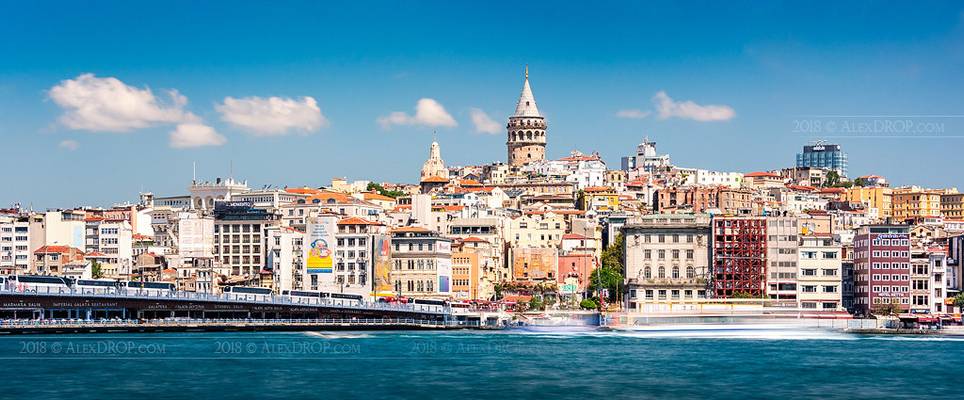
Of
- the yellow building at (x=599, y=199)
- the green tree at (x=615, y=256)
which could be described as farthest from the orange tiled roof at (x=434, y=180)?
the green tree at (x=615, y=256)

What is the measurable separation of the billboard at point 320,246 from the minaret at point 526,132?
216ft

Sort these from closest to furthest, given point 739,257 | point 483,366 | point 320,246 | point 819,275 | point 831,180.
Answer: point 483,366 < point 819,275 < point 739,257 < point 320,246 < point 831,180

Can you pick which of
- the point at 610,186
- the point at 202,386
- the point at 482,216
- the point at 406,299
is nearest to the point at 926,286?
the point at 406,299

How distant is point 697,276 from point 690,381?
3542cm

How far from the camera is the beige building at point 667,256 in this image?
85.0m

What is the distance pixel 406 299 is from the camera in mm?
90125

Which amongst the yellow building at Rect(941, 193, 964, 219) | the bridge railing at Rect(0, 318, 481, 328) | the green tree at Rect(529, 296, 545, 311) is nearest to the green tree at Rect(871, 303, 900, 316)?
the green tree at Rect(529, 296, 545, 311)

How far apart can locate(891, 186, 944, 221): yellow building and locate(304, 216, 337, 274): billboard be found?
210 feet

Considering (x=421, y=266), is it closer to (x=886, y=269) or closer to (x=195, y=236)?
(x=195, y=236)

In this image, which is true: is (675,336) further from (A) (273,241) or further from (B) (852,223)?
(B) (852,223)

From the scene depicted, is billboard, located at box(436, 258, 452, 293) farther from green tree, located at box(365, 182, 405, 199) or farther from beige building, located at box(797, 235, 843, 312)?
green tree, located at box(365, 182, 405, 199)

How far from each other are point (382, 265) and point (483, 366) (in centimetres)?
3736

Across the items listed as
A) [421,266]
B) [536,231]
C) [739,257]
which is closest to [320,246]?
[421,266]

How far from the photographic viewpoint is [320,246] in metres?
94.0
